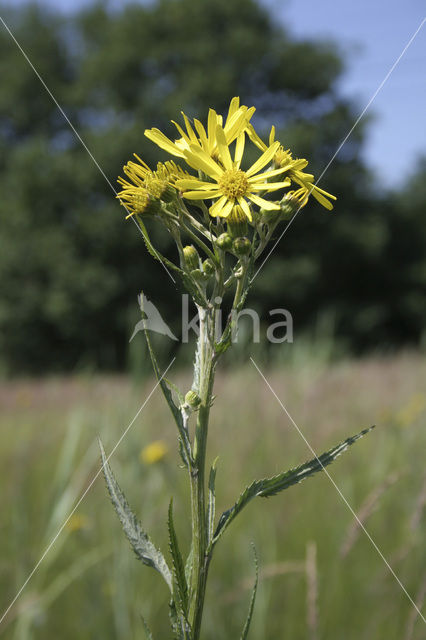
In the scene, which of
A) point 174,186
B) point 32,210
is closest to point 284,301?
point 32,210

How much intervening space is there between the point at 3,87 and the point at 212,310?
2027 centimetres

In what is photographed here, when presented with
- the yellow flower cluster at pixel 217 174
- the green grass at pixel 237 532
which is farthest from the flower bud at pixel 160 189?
the green grass at pixel 237 532

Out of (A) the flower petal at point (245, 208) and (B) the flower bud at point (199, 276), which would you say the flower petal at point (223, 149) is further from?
(B) the flower bud at point (199, 276)

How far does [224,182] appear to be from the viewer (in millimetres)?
796

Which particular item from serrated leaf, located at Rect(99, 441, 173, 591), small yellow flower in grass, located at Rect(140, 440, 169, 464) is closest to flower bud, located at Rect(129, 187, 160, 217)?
serrated leaf, located at Rect(99, 441, 173, 591)

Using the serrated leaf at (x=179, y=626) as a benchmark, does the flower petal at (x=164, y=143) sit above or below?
above

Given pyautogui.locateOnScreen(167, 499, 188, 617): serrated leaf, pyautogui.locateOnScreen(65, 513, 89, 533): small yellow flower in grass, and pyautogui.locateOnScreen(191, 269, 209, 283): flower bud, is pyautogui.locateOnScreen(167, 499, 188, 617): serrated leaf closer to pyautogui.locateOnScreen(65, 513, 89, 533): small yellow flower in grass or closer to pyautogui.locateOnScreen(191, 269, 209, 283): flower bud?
pyautogui.locateOnScreen(191, 269, 209, 283): flower bud

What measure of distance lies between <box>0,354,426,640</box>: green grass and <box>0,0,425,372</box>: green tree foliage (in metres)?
10.8

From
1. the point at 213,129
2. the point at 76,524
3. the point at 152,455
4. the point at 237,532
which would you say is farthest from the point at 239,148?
the point at 237,532

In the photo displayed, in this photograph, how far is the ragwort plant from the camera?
0.73m

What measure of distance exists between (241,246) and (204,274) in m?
0.08

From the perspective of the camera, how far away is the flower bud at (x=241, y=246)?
0.79 meters

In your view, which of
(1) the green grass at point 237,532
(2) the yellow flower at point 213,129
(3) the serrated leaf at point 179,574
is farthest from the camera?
(1) the green grass at point 237,532

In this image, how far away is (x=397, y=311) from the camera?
705 inches
